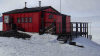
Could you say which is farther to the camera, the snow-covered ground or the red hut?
the red hut

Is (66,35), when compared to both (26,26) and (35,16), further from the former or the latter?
(26,26)

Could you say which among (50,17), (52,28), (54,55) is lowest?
(54,55)

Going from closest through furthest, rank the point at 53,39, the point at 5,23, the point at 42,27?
A: the point at 53,39, the point at 42,27, the point at 5,23

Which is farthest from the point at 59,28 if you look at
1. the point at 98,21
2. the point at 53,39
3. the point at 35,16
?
the point at 98,21

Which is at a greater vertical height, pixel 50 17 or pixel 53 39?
pixel 50 17

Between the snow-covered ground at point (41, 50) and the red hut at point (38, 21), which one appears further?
the red hut at point (38, 21)

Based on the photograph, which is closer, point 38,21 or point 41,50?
point 41,50

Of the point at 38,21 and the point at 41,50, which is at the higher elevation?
the point at 38,21

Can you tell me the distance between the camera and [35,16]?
64.7 feet

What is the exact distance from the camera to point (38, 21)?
19312 mm

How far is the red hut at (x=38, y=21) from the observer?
59.8 ft

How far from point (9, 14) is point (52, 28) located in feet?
29.8

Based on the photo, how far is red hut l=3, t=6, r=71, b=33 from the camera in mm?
18234

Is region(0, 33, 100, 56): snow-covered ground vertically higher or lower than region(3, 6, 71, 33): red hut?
lower
